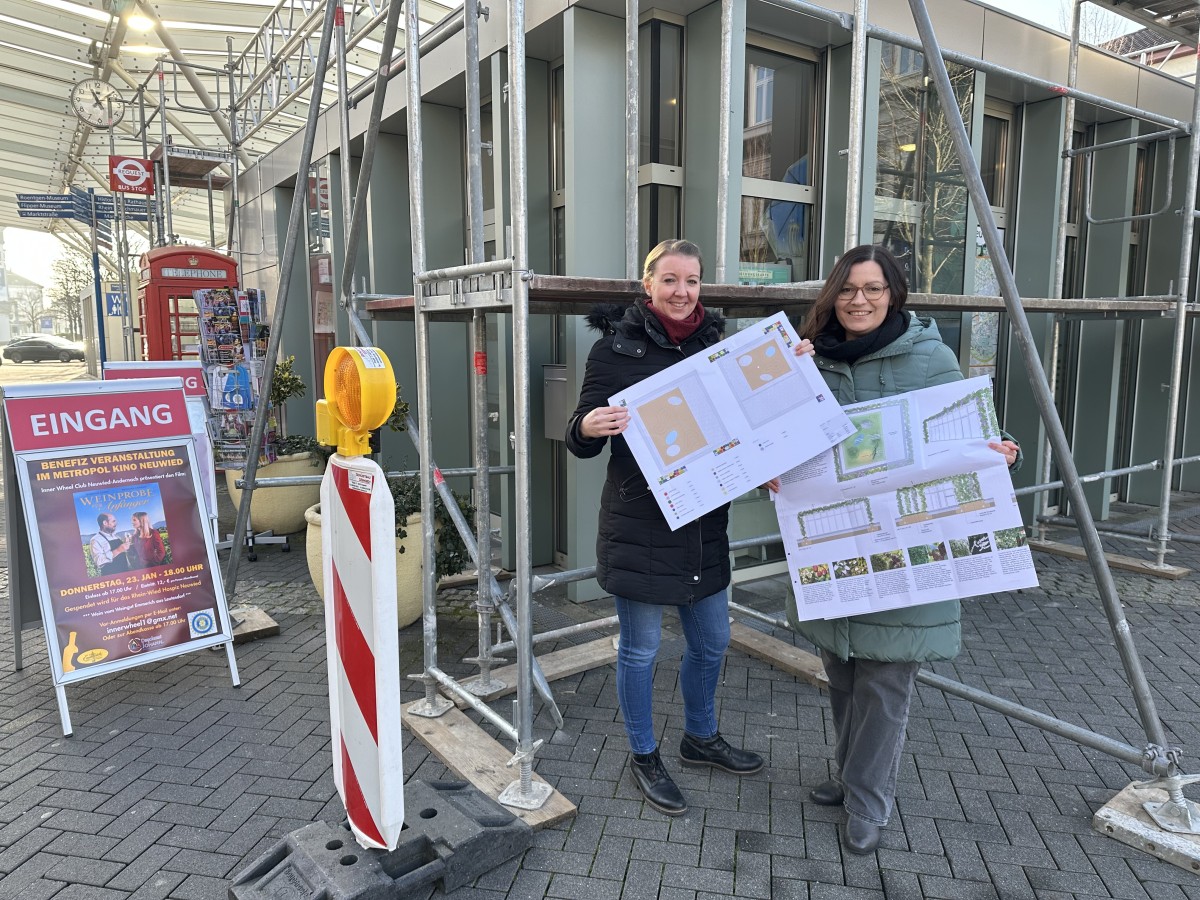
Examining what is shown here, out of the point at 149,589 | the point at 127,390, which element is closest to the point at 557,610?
the point at 149,589

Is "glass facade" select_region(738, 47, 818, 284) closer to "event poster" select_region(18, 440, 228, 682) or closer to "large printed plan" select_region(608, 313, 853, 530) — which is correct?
"large printed plan" select_region(608, 313, 853, 530)

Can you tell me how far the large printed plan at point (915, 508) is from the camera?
2463mm

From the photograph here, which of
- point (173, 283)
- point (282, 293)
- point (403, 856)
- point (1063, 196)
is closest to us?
point (403, 856)

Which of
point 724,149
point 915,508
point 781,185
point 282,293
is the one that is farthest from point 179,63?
point 915,508

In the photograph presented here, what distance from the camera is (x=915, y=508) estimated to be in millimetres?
2531

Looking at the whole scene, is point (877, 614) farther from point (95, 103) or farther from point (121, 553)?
point (95, 103)

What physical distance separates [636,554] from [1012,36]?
5.56 meters

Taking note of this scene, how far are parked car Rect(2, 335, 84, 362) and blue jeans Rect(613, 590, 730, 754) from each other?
51909mm

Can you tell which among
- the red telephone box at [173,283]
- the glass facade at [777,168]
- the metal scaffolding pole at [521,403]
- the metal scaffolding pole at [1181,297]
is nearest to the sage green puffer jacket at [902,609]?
the metal scaffolding pole at [521,403]

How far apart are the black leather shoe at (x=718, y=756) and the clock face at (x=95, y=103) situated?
39.1 ft

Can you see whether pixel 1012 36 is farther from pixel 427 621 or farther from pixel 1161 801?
pixel 427 621

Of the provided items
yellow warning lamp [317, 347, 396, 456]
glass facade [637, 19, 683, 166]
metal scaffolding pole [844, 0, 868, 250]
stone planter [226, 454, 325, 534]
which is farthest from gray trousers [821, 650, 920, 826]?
stone planter [226, 454, 325, 534]

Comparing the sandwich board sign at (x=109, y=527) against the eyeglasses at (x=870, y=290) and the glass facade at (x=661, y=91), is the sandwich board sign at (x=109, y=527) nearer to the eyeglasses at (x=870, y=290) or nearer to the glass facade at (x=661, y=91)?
the glass facade at (x=661, y=91)

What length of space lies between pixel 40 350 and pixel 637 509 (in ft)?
173
